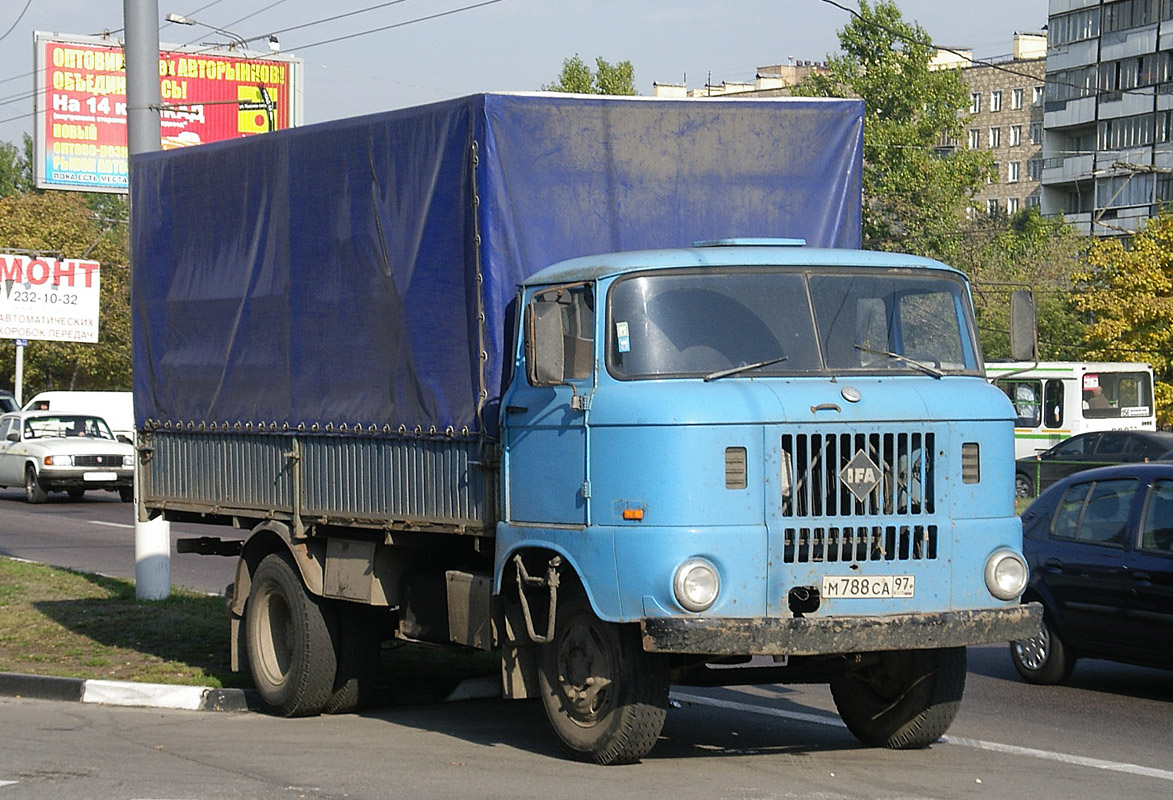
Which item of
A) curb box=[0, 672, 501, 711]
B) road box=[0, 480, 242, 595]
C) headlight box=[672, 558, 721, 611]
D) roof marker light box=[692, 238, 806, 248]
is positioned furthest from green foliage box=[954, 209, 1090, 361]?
headlight box=[672, 558, 721, 611]

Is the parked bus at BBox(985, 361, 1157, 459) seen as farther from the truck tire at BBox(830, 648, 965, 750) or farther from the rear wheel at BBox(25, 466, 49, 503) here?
the truck tire at BBox(830, 648, 965, 750)

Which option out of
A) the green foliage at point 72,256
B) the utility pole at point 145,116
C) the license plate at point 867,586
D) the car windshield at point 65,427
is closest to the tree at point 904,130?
the green foliage at point 72,256

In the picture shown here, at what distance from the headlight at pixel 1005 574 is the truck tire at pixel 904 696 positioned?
0.57 meters

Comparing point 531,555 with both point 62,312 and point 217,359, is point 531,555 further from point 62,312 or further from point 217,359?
point 62,312

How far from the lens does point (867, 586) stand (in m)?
7.40

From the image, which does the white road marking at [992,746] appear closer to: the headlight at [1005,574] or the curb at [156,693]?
the headlight at [1005,574]

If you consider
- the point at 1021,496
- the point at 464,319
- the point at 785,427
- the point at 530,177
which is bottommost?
the point at 1021,496

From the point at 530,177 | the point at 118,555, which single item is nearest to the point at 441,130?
the point at 530,177

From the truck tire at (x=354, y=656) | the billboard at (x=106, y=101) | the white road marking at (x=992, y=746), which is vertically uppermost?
the billboard at (x=106, y=101)

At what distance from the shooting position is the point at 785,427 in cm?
730

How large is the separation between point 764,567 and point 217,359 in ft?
15.7

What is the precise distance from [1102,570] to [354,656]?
4.65 meters

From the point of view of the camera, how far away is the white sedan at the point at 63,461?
31.9 meters

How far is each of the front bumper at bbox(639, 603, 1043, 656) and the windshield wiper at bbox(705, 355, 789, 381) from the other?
3.56ft
